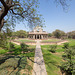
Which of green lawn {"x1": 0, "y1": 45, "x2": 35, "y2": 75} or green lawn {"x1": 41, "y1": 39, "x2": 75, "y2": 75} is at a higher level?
green lawn {"x1": 0, "y1": 45, "x2": 35, "y2": 75}

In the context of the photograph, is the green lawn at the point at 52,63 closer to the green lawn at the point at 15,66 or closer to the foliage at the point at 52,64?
the foliage at the point at 52,64

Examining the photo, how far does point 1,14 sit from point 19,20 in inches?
138

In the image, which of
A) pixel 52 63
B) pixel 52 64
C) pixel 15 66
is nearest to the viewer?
pixel 15 66

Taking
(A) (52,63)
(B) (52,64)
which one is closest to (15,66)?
(B) (52,64)

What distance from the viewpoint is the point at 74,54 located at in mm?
5582

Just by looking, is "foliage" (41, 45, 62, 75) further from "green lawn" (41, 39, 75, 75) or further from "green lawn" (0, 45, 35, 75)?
"green lawn" (0, 45, 35, 75)

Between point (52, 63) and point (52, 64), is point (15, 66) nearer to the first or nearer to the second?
point (52, 64)

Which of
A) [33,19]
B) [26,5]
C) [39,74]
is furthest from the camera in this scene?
[33,19]

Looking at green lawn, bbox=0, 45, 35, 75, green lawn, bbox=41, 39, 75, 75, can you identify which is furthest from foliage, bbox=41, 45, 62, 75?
green lawn, bbox=0, 45, 35, 75

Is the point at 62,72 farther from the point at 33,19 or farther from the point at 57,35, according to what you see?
the point at 57,35

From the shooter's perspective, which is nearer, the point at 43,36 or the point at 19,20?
the point at 19,20

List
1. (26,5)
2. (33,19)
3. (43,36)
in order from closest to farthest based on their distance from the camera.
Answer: (26,5)
(33,19)
(43,36)

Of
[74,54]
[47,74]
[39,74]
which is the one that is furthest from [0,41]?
[74,54]

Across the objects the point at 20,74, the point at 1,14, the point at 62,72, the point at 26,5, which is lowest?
the point at 62,72
